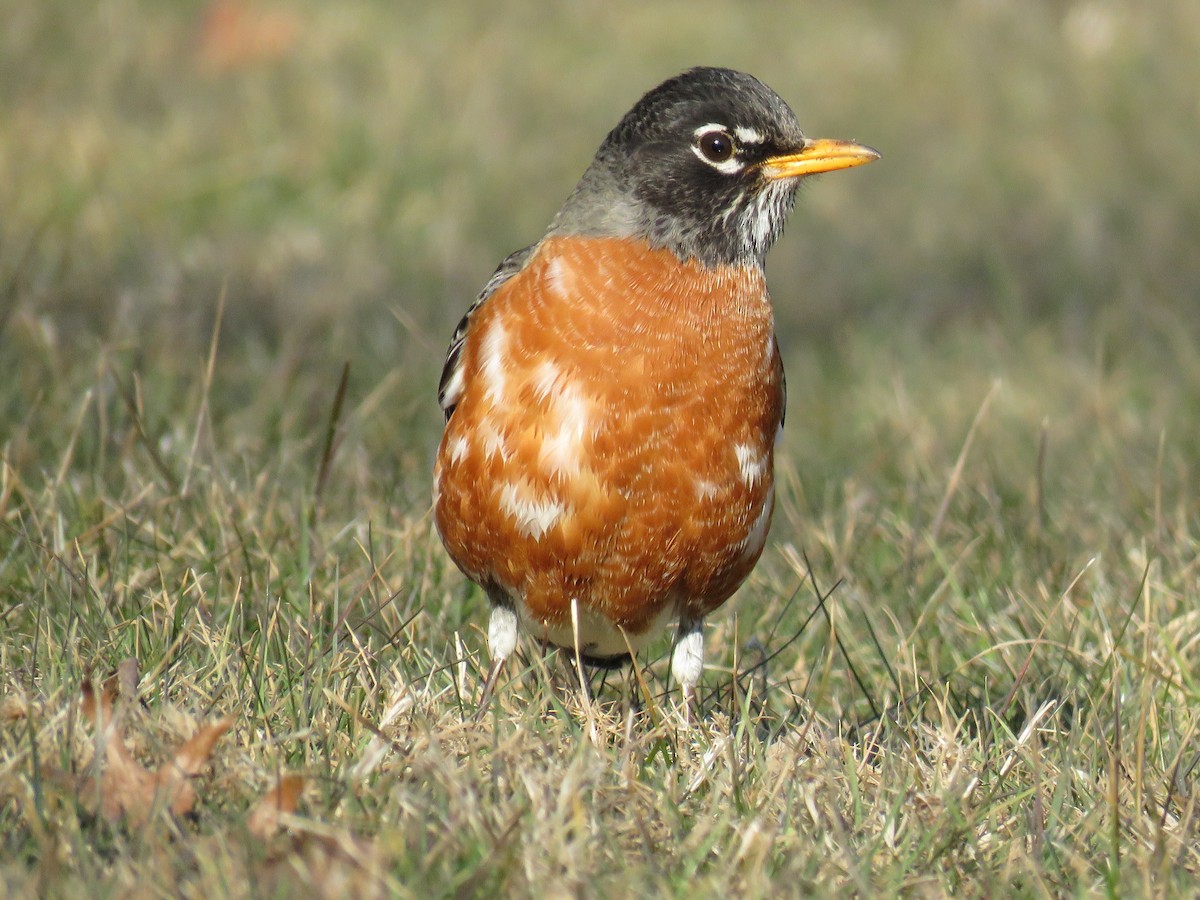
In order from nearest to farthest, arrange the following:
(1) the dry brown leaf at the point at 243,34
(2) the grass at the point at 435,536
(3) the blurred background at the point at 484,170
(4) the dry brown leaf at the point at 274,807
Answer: (4) the dry brown leaf at the point at 274,807
(2) the grass at the point at 435,536
(3) the blurred background at the point at 484,170
(1) the dry brown leaf at the point at 243,34

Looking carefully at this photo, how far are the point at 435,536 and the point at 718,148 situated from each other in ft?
3.85

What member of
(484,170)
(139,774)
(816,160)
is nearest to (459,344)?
(816,160)

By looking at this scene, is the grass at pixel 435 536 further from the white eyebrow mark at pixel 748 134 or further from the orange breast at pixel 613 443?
the white eyebrow mark at pixel 748 134

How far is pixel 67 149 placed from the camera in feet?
24.0

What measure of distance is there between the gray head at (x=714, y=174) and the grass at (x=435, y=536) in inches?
30.8

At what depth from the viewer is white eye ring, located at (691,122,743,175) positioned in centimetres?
393

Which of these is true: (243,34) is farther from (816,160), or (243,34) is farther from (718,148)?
(816,160)

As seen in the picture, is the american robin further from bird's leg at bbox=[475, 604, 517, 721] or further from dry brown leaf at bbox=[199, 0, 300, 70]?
dry brown leaf at bbox=[199, 0, 300, 70]

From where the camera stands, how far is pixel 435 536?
4.15 metres

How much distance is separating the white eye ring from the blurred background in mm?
1322

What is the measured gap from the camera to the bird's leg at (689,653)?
374cm

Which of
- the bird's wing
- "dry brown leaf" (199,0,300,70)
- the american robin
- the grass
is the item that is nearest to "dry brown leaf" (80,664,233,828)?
the grass

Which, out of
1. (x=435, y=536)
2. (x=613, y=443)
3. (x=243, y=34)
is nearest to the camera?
(x=613, y=443)

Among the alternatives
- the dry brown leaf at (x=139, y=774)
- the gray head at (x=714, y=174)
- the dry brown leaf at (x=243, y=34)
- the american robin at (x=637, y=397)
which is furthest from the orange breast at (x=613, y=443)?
the dry brown leaf at (x=243, y=34)
